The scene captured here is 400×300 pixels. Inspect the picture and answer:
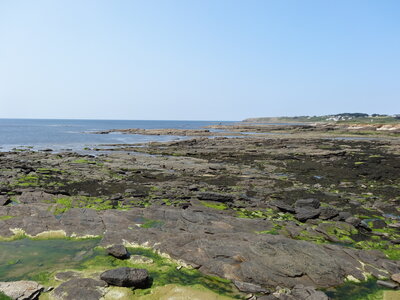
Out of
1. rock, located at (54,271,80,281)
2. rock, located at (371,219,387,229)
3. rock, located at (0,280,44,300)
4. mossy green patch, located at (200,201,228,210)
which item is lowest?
mossy green patch, located at (200,201,228,210)

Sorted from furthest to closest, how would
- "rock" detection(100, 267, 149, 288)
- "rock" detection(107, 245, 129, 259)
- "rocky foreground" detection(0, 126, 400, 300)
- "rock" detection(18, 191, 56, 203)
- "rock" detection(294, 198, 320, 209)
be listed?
1. "rock" detection(18, 191, 56, 203)
2. "rock" detection(294, 198, 320, 209)
3. "rock" detection(107, 245, 129, 259)
4. "rocky foreground" detection(0, 126, 400, 300)
5. "rock" detection(100, 267, 149, 288)

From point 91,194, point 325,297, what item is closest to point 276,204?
point 325,297

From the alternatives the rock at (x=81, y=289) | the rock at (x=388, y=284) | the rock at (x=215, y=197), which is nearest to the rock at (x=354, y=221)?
the rock at (x=388, y=284)

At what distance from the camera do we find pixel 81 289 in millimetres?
9461

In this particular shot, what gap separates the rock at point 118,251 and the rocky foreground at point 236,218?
1105 mm

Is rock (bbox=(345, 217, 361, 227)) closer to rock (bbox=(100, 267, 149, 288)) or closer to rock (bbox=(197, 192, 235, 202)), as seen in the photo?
rock (bbox=(197, 192, 235, 202))

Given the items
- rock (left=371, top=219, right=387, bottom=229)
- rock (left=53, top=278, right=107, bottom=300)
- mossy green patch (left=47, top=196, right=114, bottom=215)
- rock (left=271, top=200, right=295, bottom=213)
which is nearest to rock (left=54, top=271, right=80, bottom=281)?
rock (left=53, top=278, right=107, bottom=300)

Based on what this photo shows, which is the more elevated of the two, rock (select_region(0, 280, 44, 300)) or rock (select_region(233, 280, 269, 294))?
rock (select_region(0, 280, 44, 300))

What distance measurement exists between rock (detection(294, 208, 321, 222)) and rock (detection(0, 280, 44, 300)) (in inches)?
579

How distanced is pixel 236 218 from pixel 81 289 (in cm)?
976

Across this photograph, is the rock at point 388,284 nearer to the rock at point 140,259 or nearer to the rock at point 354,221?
the rock at point 354,221

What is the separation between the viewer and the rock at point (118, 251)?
39.2 feet

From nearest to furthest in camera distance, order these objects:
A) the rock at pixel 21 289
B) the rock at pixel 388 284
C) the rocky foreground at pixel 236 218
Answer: the rock at pixel 21 289 → the rock at pixel 388 284 → the rocky foreground at pixel 236 218

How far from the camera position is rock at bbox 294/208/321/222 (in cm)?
1770
